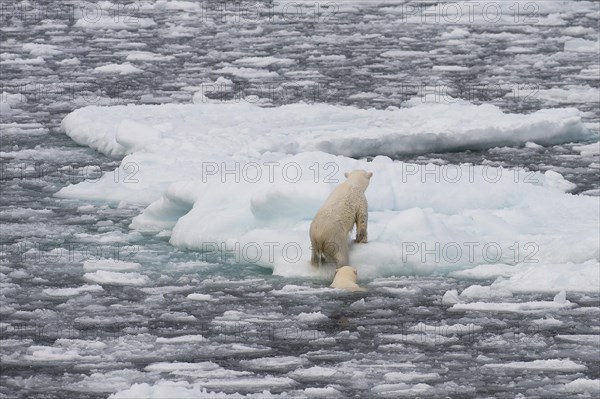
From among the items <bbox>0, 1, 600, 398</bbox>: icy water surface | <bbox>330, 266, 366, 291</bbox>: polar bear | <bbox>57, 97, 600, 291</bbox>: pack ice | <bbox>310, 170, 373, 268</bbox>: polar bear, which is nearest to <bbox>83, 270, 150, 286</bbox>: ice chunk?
<bbox>0, 1, 600, 398</bbox>: icy water surface

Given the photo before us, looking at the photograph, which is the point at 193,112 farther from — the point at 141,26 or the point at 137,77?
the point at 141,26

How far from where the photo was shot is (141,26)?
22.0 meters

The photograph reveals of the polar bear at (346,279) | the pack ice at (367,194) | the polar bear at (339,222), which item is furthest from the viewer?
the pack ice at (367,194)

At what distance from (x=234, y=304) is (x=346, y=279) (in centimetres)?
69

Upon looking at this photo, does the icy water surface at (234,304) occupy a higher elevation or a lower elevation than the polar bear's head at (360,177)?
lower

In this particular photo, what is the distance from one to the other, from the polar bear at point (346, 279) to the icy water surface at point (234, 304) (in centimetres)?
8

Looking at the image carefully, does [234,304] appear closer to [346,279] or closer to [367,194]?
[346,279]

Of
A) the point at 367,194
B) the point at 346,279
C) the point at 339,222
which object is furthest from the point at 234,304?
the point at 367,194

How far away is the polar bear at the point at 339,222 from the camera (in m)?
8.46

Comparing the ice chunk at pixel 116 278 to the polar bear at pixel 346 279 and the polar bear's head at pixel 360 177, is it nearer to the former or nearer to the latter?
the polar bear at pixel 346 279

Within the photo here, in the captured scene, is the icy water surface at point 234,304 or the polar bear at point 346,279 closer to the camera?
the icy water surface at point 234,304

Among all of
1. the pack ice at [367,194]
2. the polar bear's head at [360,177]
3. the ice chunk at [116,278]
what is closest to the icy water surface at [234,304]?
the ice chunk at [116,278]

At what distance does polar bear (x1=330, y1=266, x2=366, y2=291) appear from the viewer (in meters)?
8.25

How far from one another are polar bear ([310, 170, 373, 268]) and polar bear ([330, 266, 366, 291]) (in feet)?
0.27
